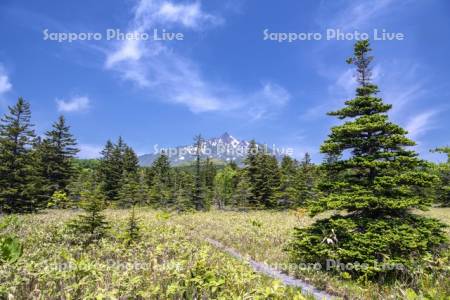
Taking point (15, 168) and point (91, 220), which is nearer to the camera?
point (91, 220)

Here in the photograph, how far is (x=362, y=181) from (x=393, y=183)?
105 cm

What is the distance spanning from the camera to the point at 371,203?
992 cm

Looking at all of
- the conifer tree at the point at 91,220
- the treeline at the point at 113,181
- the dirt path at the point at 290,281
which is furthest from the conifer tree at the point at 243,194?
Answer: the conifer tree at the point at 91,220

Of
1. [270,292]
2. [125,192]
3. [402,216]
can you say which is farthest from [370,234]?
[125,192]

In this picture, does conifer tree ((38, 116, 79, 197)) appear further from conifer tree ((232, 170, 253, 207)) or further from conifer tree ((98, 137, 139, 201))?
conifer tree ((232, 170, 253, 207))

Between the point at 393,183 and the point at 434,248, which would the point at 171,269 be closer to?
the point at 393,183

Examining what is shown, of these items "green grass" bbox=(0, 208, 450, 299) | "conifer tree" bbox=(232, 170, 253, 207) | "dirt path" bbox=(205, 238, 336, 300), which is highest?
"conifer tree" bbox=(232, 170, 253, 207)

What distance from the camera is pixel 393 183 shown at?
31.3 feet

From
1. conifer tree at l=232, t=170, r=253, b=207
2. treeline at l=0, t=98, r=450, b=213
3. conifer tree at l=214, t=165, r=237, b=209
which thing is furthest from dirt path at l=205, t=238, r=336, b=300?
conifer tree at l=214, t=165, r=237, b=209

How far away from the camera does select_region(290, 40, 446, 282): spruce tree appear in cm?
884

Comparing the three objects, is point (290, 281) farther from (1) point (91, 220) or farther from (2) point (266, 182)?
(2) point (266, 182)

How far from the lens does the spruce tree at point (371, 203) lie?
348 inches

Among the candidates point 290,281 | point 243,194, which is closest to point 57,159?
point 243,194

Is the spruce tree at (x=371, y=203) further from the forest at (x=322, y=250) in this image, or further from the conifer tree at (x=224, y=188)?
the conifer tree at (x=224, y=188)
